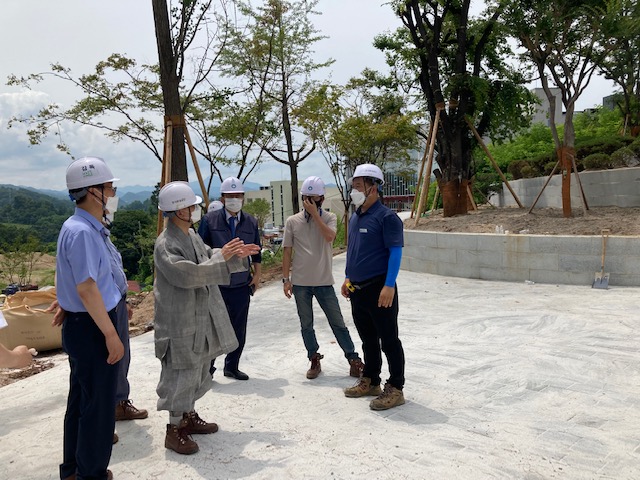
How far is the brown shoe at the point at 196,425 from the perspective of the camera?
3361 mm

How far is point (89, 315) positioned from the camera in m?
2.67

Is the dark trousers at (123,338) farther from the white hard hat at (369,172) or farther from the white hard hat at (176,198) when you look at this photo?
the white hard hat at (369,172)

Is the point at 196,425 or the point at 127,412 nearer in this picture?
the point at 196,425

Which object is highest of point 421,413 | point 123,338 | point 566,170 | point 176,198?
point 566,170

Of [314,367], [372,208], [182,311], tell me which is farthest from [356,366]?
[182,311]

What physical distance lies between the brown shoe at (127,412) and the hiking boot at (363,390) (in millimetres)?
1544

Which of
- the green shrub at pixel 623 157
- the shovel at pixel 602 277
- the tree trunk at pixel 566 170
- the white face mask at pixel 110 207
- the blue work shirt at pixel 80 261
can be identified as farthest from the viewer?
the green shrub at pixel 623 157

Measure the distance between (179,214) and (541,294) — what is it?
577 centimetres

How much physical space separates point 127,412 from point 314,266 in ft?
5.97

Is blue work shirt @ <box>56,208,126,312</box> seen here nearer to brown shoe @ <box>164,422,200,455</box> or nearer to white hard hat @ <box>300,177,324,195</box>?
brown shoe @ <box>164,422,200,455</box>

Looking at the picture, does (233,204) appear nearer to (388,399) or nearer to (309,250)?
(309,250)

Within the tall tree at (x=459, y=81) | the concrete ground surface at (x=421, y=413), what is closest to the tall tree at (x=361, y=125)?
the tall tree at (x=459, y=81)

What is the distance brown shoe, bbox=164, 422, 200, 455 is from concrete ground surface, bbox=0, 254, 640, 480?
0.15 feet

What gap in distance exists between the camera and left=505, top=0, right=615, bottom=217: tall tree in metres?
9.86
